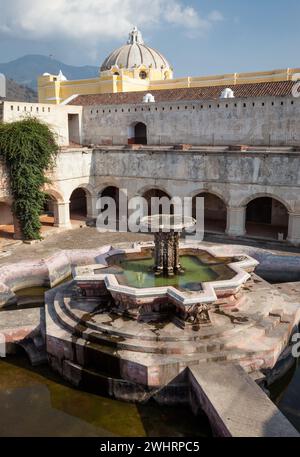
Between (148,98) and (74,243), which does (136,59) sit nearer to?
(148,98)

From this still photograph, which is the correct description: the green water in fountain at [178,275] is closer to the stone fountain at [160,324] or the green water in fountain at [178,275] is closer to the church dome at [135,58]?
the stone fountain at [160,324]

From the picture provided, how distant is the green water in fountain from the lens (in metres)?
9.57

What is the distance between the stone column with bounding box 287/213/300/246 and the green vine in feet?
31.6

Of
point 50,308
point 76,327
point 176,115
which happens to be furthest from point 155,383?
point 176,115

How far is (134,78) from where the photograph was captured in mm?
29031

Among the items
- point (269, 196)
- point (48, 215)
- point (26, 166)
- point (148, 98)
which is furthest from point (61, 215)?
point (269, 196)

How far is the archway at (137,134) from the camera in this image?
70.3 feet

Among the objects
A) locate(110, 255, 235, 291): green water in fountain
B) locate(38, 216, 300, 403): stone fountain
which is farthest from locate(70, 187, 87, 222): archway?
locate(38, 216, 300, 403): stone fountain

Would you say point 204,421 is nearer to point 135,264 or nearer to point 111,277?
point 111,277

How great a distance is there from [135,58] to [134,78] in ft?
13.8

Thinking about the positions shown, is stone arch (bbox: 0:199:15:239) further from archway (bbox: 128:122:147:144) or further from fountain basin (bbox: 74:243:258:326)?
fountain basin (bbox: 74:243:258:326)

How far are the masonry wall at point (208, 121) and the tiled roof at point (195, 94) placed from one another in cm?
94

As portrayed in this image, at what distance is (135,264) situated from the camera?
11.0m

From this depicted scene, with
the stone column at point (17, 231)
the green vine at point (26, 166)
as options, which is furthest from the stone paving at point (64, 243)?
the green vine at point (26, 166)
